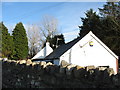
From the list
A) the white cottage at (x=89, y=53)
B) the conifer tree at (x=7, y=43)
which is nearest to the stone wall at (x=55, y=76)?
the white cottage at (x=89, y=53)

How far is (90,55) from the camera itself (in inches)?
928

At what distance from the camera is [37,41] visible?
5178cm

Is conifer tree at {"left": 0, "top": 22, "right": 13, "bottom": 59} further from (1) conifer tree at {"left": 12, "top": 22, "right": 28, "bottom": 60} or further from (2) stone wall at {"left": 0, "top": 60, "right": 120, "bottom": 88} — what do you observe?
(2) stone wall at {"left": 0, "top": 60, "right": 120, "bottom": 88}

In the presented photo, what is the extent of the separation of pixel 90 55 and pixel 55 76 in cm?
1919

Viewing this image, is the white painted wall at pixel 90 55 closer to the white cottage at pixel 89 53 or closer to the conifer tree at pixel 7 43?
the white cottage at pixel 89 53

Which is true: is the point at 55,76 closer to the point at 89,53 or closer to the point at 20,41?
the point at 89,53

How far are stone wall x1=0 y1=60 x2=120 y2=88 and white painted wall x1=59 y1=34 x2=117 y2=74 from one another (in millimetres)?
16201

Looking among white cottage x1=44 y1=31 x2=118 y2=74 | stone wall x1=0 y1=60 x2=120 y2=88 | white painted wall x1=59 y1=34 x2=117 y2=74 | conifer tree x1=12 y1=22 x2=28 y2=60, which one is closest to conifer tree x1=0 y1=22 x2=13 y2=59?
conifer tree x1=12 y1=22 x2=28 y2=60

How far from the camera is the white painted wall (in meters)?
23.0

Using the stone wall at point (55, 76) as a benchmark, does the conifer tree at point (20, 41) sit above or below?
above

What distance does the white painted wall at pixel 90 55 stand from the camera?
2299 centimetres

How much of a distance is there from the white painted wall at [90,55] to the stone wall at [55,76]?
53.2 ft

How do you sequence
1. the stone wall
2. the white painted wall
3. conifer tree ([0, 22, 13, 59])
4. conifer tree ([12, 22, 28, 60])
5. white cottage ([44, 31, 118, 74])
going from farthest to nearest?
conifer tree ([12, 22, 28, 60]) → conifer tree ([0, 22, 13, 59]) → the white painted wall → white cottage ([44, 31, 118, 74]) → the stone wall

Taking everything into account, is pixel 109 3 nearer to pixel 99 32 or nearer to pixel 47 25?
pixel 99 32
